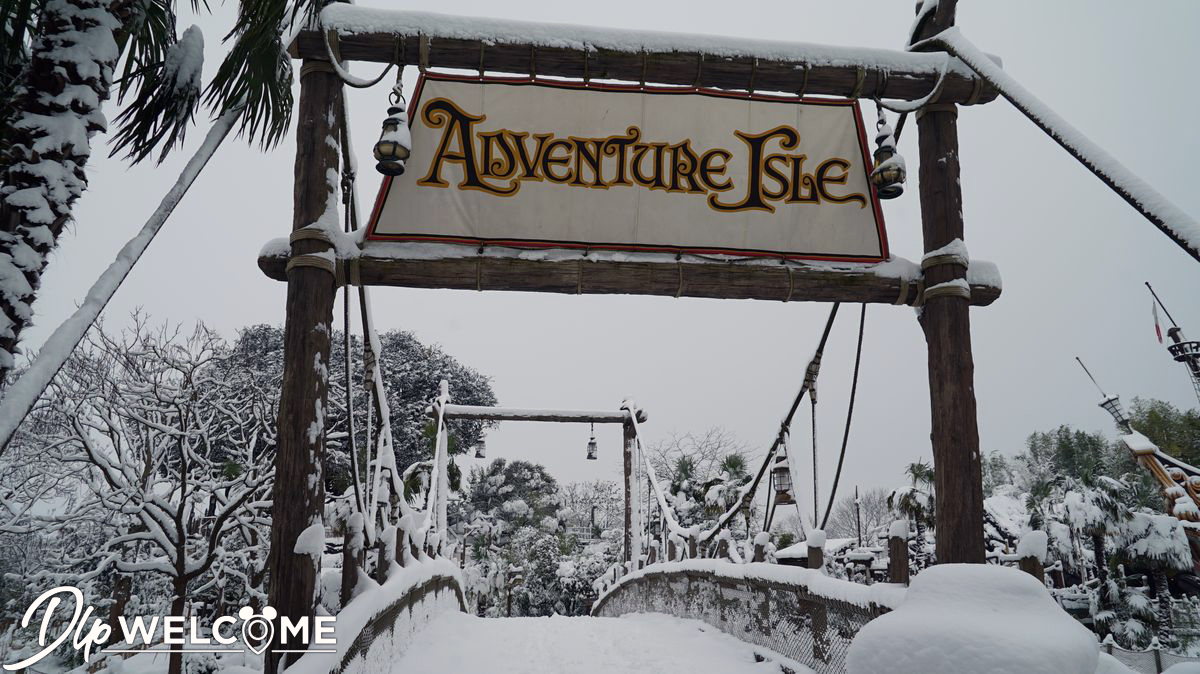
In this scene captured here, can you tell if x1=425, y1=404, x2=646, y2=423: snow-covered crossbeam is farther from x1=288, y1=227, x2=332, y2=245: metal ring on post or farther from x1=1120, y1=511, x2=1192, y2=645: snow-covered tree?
x1=1120, y1=511, x2=1192, y2=645: snow-covered tree

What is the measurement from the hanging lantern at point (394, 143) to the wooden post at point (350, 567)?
228cm

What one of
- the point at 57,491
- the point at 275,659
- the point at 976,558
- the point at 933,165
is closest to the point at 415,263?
the point at 275,659

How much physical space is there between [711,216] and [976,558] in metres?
2.81

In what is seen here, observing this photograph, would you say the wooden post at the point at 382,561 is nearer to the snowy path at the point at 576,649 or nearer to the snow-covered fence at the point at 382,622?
the snow-covered fence at the point at 382,622

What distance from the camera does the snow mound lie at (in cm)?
165

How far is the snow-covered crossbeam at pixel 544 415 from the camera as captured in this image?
605 inches

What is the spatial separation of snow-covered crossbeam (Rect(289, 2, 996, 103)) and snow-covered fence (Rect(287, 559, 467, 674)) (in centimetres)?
356

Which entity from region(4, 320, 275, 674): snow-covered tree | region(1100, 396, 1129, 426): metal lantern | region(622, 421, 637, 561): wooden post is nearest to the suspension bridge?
region(4, 320, 275, 674): snow-covered tree

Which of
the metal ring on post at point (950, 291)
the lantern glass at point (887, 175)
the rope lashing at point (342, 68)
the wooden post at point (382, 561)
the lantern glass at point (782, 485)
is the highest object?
the rope lashing at point (342, 68)

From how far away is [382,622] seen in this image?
5035 mm

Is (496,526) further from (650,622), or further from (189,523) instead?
(650,622)

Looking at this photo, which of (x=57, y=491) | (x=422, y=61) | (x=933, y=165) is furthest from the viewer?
(x=57, y=491)

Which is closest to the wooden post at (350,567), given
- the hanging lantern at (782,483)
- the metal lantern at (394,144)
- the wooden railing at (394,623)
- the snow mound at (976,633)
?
the wooden railing at (394,623)

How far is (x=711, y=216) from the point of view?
203 inches
